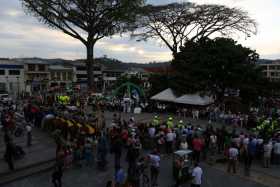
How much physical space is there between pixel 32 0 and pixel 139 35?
17.0m

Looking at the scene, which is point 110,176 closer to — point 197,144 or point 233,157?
point 197,144

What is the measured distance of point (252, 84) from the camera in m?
29.2

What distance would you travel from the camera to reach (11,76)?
225ft

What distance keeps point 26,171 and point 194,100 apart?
19.2 m

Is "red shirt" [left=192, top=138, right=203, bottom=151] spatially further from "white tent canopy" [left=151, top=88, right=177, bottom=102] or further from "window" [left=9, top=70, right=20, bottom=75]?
"window" [left=9, top=70, right=20, bottom=75]

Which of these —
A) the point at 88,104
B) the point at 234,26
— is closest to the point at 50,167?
the point at 88,104

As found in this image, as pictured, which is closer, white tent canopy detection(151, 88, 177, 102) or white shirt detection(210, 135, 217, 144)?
white shirt detection(210, 135, 217, 144)

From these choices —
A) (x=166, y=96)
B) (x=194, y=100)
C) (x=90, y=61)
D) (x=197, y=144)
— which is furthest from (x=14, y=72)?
(x=197, y=144)

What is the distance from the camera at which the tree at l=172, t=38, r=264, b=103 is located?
28.8m

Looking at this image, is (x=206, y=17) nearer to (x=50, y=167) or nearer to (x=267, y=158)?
(x=267, y=158)

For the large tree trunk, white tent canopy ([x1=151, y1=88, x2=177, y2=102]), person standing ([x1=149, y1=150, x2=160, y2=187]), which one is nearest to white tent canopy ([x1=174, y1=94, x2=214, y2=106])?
white tent canopy ([x1=151, y1=88, x2=177, y2=102])

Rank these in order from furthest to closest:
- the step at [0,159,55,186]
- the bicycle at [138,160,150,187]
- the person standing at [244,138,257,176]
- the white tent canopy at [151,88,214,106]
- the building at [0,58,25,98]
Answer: the building at [0,58,25,98], the white tent canopy at [151,88,214,106], the person standing at [244,138,257,176], the step at [0,159,55,186], the bicycle at [138,160,150,187]

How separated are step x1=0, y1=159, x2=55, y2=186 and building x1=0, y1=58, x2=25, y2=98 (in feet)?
180

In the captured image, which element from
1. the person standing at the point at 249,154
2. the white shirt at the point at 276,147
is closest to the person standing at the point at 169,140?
the person standing at the point at 249,154
